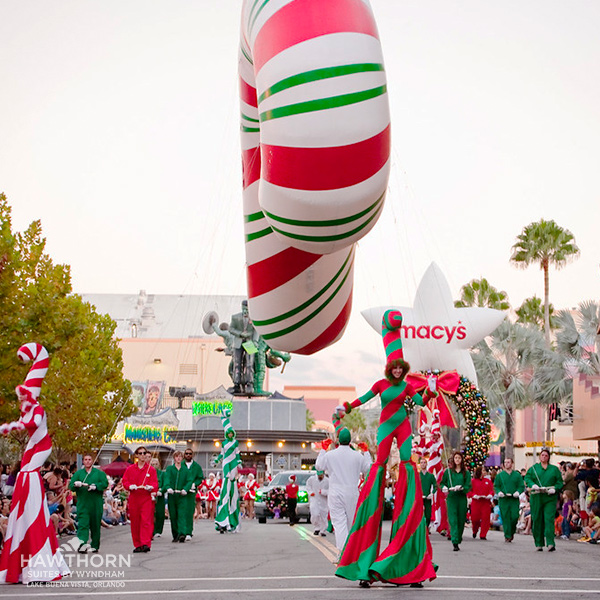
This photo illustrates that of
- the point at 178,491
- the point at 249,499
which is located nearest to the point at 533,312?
the point at 249,499

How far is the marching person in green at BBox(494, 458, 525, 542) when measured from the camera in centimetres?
1816

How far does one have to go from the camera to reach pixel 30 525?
10.1m

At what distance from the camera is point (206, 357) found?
3804 inches

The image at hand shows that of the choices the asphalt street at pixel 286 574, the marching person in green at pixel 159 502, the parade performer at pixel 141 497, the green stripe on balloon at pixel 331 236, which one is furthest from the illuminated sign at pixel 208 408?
the green stripe on balloon at pixel 331 236

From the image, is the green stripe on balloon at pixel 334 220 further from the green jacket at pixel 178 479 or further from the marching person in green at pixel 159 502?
the green jacket at pixel 178 479

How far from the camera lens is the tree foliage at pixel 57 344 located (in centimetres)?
2725

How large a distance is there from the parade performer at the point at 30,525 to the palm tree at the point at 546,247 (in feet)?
125

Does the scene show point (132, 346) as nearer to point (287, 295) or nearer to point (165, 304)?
Result: point (165, 304)

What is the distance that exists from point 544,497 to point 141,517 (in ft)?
22.1

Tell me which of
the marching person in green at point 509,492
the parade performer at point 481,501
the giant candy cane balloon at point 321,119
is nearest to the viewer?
the giant candy cane balloon at point 321,119

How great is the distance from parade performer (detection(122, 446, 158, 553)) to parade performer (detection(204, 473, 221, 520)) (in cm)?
1490

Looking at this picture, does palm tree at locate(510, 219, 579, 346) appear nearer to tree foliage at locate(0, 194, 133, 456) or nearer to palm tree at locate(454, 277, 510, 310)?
palm tree at locate(454, 277, 510, 310)

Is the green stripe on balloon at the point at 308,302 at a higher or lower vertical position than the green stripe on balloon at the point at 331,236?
lower

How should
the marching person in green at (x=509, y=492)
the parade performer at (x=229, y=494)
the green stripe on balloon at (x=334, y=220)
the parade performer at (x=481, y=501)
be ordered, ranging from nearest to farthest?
the green stripe on balloon at (x=334, y=220) < the marching person in green at (x=509, y=492) < the parade performer at (x=481, y=501) < the parade performer at (x=229, y=494)
